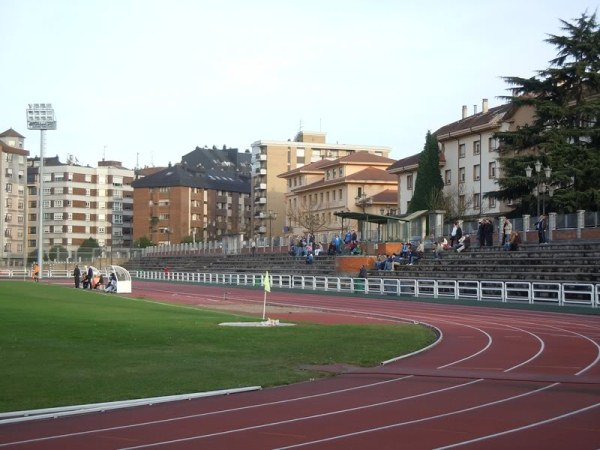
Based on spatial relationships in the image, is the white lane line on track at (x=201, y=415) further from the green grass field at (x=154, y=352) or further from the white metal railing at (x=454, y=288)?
the white metal railing at (x=454, y=288)

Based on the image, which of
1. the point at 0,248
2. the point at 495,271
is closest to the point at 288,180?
the point at 0,248

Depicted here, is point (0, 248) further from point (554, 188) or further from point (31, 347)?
point (31, 347)

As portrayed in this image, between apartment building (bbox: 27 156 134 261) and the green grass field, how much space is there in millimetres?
109832

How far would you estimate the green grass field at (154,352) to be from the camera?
1428 cm

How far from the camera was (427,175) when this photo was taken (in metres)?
83.1

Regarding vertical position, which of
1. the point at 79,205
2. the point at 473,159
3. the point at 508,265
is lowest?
the point at 508,265

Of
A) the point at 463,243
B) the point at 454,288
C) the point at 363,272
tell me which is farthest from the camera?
the point at 363,272

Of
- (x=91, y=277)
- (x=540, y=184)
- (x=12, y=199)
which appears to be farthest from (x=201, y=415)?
(x=12, y=199)

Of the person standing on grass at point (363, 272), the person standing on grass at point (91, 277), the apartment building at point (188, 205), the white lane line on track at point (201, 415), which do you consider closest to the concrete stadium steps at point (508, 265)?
the person standing on grass at point (363, 272)

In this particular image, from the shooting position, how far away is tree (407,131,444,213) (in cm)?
8175

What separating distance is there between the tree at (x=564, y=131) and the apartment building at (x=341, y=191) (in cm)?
4824

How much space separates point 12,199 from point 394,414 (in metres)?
121

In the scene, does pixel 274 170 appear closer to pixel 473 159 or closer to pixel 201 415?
pixel 473 159

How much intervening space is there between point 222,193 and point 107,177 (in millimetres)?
18406
